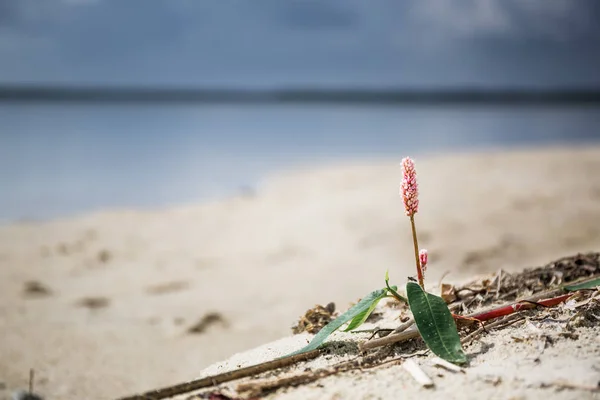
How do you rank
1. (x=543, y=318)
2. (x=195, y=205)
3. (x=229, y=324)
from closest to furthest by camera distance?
(x=543, y=318) < (x=229, y=324) < (x=195, y=205)

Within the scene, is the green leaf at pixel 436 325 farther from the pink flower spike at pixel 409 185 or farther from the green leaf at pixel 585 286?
the green leaf at pixel 585 286

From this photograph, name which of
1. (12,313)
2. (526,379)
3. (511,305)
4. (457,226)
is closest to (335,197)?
(457,226)

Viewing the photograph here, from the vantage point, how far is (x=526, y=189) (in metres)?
5.02

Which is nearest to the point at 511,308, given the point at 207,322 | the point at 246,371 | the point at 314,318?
the point at 314,318

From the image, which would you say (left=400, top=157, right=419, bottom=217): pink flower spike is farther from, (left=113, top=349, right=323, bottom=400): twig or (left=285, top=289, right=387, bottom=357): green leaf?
(left=113, top=349, right=323, bottom=400): twig

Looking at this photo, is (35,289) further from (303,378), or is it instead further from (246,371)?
(303,378)

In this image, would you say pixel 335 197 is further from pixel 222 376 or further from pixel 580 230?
pixel 222 376

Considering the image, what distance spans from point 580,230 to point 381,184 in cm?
227

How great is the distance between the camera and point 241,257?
4.45 m

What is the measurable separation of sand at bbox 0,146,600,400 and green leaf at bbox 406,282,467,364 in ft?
0.43

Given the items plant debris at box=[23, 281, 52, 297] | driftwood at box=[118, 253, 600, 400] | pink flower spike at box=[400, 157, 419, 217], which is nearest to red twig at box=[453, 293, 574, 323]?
driftwood at box=[118, 253, 600, 400]

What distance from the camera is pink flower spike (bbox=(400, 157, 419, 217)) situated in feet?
4.59

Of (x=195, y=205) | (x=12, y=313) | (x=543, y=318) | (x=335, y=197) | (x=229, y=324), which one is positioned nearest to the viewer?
(x=543, y=318)

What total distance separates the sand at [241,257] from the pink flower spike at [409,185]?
0.43 m
